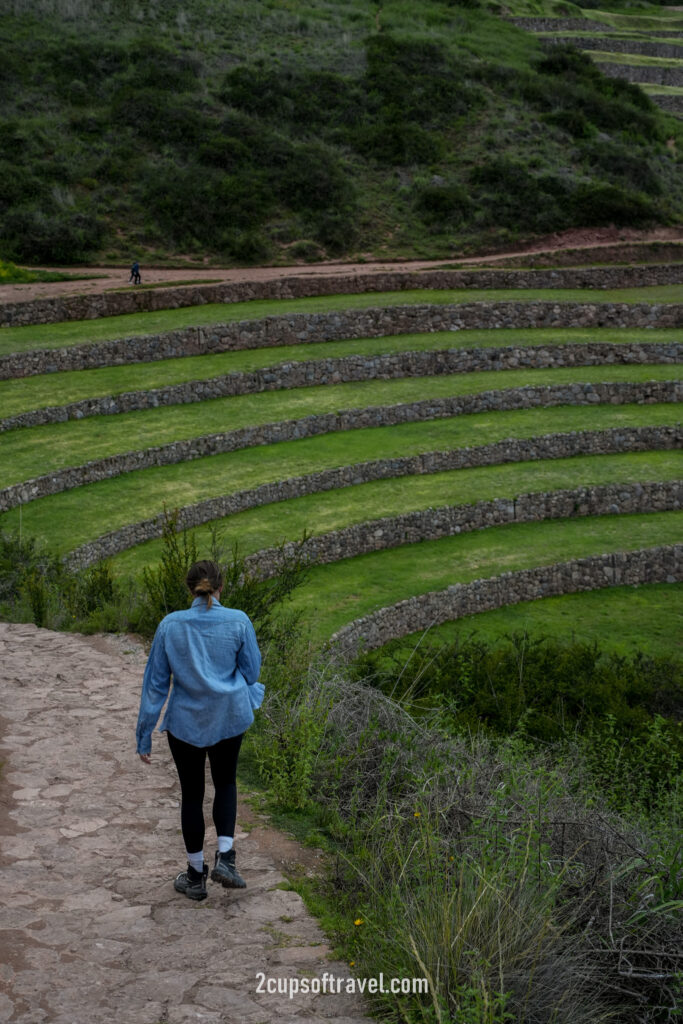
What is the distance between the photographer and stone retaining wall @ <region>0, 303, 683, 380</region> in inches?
1115

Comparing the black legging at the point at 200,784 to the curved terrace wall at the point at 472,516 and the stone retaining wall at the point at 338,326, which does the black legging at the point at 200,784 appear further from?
the stone retaining wall at the point at 338,326

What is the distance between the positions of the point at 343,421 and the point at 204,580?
20.3m

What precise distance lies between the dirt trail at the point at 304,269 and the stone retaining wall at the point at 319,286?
2.29 ft

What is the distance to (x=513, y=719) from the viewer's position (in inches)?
560

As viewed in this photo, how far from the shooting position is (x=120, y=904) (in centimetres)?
604

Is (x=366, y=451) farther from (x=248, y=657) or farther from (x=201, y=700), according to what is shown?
(x=201, y=700)

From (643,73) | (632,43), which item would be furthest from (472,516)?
(632,43)

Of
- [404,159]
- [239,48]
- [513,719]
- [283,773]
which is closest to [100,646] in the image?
[283,773]

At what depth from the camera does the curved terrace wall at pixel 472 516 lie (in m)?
20.3

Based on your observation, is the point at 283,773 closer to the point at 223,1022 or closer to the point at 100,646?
the point at 223,1022

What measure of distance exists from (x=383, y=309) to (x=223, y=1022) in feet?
95.4

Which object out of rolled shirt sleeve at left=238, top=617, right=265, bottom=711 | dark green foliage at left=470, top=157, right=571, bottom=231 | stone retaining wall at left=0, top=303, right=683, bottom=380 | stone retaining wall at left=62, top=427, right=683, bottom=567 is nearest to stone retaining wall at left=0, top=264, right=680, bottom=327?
stone retaining wall at left=0, top=303, right=683, bottom=380

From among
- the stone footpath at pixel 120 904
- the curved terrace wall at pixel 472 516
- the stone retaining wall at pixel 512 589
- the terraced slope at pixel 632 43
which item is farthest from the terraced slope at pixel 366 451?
the terraced slope at pixel 632 43

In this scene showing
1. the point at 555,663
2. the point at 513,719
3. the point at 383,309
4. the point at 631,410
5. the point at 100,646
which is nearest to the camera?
the point at 100,646
